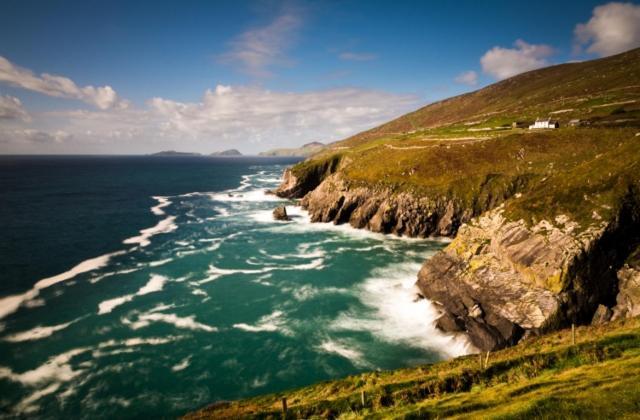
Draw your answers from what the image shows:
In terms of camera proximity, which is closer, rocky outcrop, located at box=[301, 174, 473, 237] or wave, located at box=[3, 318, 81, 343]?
wave, located at box=[3, 318, 81, 343]

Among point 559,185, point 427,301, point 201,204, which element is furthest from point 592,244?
point 201,204

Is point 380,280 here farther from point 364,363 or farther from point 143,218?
point 143,218

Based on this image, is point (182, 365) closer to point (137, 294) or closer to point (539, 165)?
point (137, 294)

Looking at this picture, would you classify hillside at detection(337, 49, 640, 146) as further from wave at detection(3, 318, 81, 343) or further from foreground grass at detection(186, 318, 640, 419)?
wave at detection(3, 318, 81, 343)

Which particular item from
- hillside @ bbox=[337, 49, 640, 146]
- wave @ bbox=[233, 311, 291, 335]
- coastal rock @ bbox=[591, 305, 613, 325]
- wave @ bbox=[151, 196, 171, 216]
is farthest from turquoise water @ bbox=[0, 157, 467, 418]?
hillside @ bbox=[337, 49, 640, 146]

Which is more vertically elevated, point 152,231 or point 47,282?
point 152,231

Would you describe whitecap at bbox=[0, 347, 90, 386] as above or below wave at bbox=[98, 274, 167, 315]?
Answer: below

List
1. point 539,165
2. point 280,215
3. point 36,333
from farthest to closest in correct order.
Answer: point 280,215 < point 539,165 < point 36,333

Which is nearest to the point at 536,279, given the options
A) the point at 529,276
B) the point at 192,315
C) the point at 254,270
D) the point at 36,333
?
the point at 529,276
